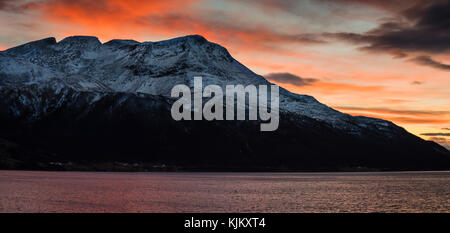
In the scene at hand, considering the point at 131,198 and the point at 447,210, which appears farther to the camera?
the point at 131,198

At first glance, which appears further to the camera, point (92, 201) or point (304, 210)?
point (92, 201)

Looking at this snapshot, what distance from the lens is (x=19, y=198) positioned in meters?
147
